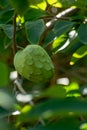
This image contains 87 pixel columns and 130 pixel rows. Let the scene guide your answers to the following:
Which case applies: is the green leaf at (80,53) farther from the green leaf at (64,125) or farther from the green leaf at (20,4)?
the green leaf at (64,125)

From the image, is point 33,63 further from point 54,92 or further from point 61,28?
point 54,92

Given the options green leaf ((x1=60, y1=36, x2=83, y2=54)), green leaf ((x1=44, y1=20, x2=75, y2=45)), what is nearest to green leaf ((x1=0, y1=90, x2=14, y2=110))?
green leaf ((x1=44, y1=20, x2=75, y2=45))

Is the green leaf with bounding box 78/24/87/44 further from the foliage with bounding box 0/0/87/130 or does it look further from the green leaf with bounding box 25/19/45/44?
the green leaf with bounding box 25/19/45/44

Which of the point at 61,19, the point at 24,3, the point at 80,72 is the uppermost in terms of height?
the point at 24,3

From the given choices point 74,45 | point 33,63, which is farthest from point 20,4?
point 74,45

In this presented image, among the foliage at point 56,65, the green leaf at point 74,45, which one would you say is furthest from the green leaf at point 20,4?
the green leaf at point 74,45

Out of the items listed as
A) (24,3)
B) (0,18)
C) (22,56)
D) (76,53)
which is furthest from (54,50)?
(24,3)

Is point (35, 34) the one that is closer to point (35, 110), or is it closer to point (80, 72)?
point (35, 110)
